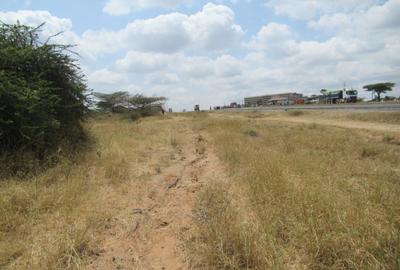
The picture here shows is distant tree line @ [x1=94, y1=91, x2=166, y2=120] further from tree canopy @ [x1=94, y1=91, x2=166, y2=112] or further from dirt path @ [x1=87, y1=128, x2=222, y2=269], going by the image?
dirt path @ [x1=87, y1=128, x2=222, y2=269]

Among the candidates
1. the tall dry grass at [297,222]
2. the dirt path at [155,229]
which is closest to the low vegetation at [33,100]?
the dirt path at [155,229]

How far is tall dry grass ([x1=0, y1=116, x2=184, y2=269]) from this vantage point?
148 inches

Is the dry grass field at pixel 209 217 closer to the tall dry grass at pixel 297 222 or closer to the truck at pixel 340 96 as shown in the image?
the tall dry grass at pixel 297 222

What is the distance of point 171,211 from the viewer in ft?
17.9

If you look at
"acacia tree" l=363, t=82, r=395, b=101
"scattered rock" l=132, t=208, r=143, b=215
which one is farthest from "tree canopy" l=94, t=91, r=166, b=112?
"acacia tree" l=363, t=82, r=395, b=101

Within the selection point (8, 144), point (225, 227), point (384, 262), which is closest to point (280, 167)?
point (225, 227)

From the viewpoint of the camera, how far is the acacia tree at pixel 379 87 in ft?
225

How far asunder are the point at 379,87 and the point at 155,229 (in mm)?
75946

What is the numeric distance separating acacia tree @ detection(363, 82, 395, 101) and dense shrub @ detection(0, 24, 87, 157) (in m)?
71.0

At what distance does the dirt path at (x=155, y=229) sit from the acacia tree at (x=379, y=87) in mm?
72192

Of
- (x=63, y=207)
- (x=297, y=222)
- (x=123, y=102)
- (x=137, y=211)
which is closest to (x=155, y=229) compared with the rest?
(x=137, y=211)

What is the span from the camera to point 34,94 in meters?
8.06

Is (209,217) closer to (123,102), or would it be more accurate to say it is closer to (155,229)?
(155,229)

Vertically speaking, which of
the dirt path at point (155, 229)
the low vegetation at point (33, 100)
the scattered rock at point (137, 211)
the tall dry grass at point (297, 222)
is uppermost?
the low vegetation at point (33, 100)
